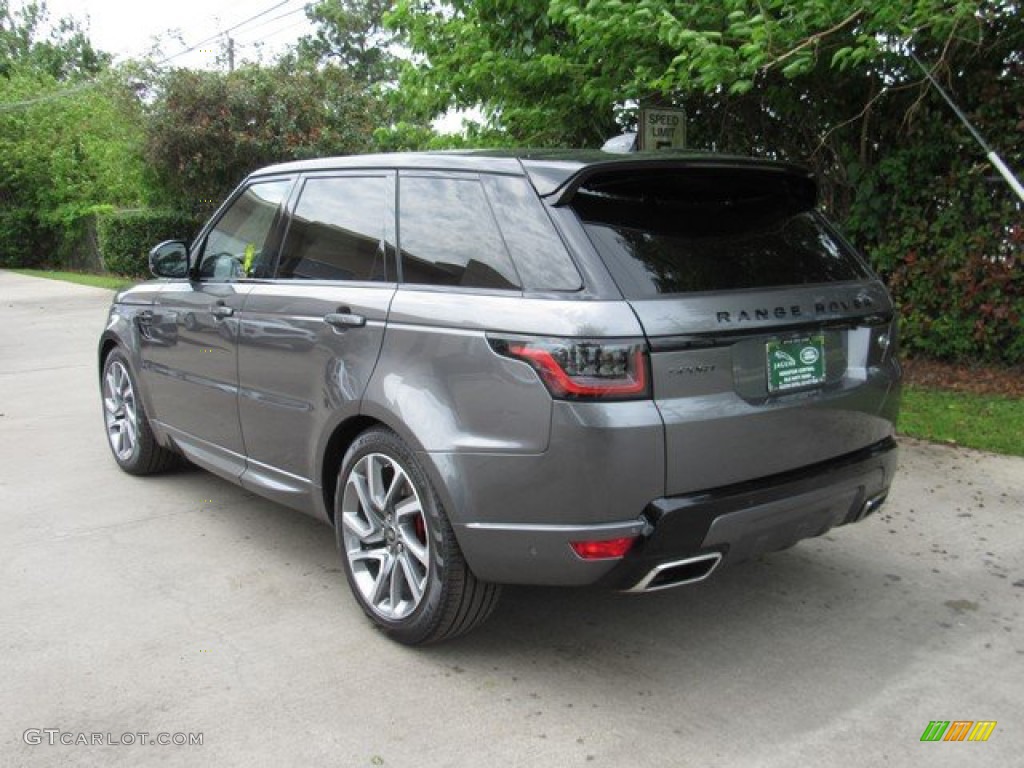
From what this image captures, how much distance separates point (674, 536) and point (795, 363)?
78 cm

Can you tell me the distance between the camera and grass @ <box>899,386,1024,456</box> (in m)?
6.18

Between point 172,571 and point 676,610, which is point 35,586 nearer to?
point 172,571

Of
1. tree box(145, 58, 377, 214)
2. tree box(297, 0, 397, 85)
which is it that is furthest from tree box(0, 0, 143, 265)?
tree box(297, 0, 397, 85)

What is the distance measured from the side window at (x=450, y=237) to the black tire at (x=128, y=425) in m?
2.68

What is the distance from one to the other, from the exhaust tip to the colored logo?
2.70ft

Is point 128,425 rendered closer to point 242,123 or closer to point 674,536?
point 674,536

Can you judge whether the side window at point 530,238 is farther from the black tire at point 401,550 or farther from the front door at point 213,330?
the front door at point 213,330

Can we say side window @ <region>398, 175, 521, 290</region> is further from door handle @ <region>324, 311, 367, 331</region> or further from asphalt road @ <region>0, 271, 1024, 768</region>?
asphalt road @ <region>0, 271, 1024, 768</region>

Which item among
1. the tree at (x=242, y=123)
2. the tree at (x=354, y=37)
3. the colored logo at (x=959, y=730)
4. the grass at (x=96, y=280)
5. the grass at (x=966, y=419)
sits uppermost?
the tree at (x=354, y=37)

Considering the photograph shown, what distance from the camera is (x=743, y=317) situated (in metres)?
3.05

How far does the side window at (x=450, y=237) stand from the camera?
3189 millimetres

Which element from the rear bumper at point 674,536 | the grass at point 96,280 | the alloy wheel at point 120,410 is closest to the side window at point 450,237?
the rear bumper at point 674,536

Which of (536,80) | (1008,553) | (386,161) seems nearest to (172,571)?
(386,161)

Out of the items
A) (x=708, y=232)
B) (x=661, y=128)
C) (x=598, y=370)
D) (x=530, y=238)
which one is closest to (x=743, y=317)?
(x=708, y=232)
